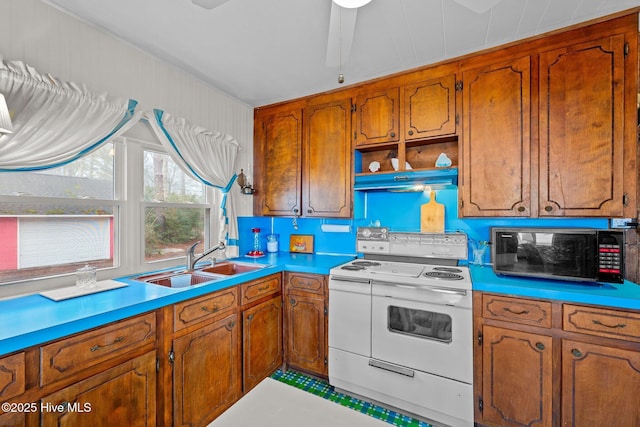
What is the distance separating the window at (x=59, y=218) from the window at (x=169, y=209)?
24 cm

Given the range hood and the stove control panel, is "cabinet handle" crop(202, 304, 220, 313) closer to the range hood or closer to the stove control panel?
the stove control panel

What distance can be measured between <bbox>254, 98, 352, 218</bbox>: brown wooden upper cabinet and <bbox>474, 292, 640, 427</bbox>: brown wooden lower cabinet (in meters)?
1.40

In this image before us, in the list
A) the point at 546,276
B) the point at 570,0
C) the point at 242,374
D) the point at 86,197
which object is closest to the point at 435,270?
the point at 546,276

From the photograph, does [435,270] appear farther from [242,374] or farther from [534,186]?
[242,374]

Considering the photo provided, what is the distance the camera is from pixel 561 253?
1.75 m

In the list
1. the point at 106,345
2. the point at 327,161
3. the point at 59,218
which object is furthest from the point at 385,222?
the point at 59,218

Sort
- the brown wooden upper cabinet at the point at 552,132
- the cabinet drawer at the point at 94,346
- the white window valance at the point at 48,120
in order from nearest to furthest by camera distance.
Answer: the cabinet drawer at the point at 94,346 → the white window valance at the point at 48,120 → the brown wooden upper cabinet at the point at 552,132

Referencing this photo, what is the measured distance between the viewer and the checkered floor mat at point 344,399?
6.30 ft

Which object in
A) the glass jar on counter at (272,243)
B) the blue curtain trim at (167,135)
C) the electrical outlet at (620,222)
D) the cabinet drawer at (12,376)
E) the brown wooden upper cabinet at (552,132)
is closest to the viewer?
the cabinet drawer at (12,376)

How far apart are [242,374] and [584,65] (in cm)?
302

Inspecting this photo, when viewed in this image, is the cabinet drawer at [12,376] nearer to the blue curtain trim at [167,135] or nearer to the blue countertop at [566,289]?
the blue curtain trim at [167,135]

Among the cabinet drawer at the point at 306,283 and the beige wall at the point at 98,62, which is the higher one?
the beige wall at the point at 98,62

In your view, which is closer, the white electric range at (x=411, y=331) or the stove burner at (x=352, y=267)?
the white electric range at (x=411, y=331)

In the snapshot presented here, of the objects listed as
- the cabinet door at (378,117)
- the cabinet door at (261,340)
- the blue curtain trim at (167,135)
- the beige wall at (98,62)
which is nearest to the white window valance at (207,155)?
the blue curtain trim at (167,135)
